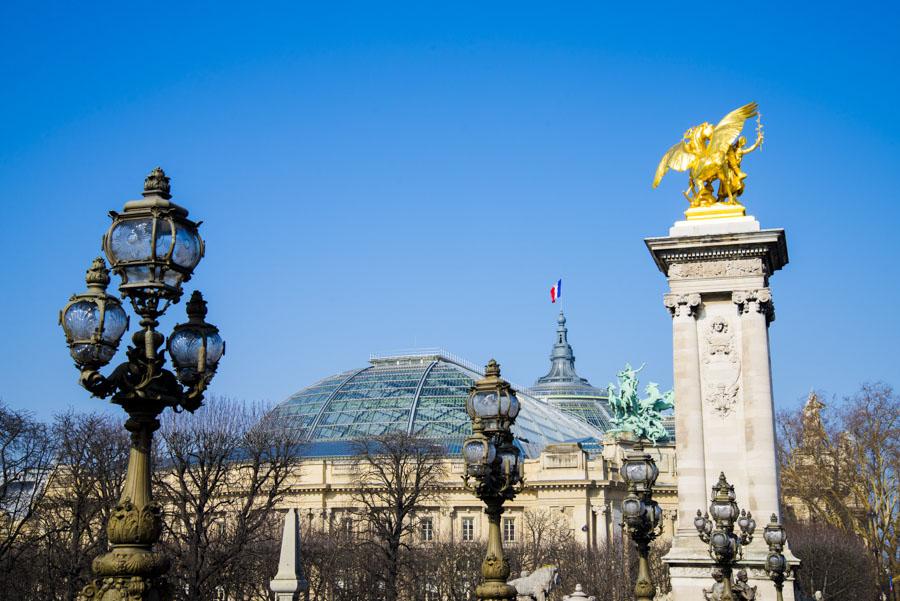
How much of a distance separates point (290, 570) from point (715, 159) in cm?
1604

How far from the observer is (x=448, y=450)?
93625 millimetres

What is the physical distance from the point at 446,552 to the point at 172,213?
188 feet

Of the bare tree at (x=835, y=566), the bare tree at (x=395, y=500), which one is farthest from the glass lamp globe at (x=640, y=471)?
the bare tree at (x=835, y=566)

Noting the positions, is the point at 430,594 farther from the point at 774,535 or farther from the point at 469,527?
the point at 774,535

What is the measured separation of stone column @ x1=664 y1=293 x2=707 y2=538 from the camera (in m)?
28.9

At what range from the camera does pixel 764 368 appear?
1144 inches

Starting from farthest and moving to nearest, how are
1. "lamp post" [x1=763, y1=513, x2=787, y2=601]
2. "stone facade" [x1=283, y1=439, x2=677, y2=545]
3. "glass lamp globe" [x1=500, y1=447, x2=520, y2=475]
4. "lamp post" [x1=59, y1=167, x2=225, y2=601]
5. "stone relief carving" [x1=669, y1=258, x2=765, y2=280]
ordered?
"stone facade" [x1=283, y1=439, x2=677, y2=545]
"stone relief carving" [x1=669, y1=258, x2=765, y2=280]
"lamp post" [x1=763, y1=513, x2=787, y2=601]
"glass lamp globe" [x1=500, y1=447, x2=520, y2=475]
"lamp post" [x1=59, y1=167, x2=225, y2=601]

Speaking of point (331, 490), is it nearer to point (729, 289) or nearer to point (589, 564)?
point (589, 564)

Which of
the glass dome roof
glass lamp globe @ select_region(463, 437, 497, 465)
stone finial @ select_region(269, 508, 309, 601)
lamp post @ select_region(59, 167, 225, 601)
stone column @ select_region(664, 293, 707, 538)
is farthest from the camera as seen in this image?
the glass dome roof

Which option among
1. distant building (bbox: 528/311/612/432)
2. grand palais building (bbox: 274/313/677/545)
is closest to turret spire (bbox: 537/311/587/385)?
distant building (bbox: 528/311/612/432)

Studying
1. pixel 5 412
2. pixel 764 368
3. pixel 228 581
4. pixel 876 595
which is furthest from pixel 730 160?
pixel 876 595

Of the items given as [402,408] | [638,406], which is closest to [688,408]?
[638,406]

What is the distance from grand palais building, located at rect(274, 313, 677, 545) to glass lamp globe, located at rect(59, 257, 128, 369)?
52404 millimetres

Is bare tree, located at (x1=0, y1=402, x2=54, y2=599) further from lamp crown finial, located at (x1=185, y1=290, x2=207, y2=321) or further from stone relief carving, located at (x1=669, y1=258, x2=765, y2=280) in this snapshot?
lamp crown finial, located at (x1=185, y1=290, x2=207, y2=321)
